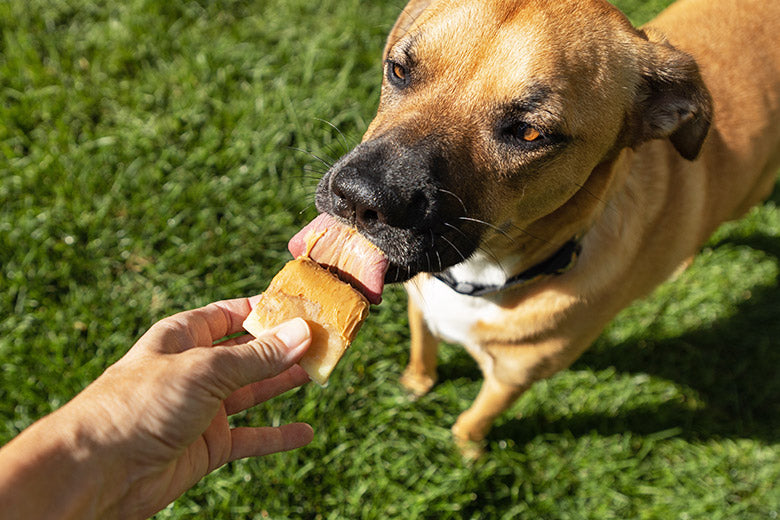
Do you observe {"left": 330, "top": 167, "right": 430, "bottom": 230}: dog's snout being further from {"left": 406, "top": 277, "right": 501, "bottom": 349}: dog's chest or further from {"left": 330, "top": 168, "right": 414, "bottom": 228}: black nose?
{"left": 406, "top": 277, "right": 501, "bottom": 349}: dog's chest

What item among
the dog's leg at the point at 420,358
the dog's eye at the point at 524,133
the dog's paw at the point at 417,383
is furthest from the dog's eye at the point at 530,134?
the dog's paw at the point at 417,383

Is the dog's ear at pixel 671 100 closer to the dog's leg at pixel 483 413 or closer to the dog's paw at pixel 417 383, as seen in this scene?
the dog's leg at pixel 483 413

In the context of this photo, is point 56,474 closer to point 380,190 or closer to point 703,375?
point 380,190

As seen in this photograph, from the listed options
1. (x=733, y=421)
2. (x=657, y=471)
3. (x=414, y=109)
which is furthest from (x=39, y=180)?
(x=733, y=421)

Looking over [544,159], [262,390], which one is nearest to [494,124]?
[544,159]

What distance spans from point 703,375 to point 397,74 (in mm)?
3150

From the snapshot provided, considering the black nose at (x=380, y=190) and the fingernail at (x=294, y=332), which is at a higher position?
the black nose at (x=380, y=190)

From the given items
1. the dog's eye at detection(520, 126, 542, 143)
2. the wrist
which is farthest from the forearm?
the dog's eye at detection(520, 126, 542, 143)

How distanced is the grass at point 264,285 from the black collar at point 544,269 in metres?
1.04

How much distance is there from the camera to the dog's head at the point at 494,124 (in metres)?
2.08

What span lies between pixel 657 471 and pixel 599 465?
0.41 m

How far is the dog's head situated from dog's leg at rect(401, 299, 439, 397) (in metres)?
1.09

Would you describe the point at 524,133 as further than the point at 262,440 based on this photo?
No

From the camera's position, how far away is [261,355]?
6.32 feet
